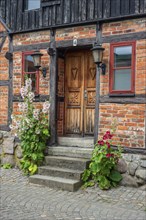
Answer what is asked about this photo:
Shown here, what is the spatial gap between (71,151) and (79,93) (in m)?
1.47

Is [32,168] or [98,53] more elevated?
[98,53]

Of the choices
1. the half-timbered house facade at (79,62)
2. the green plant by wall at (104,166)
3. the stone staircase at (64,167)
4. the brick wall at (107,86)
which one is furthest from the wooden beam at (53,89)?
the green plant by wall at (104,166)

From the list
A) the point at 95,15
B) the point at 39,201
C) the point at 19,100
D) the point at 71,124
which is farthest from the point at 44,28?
the point at 39,201

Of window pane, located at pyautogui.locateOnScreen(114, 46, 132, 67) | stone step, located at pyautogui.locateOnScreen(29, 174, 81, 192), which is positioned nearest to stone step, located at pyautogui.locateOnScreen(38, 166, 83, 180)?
stone step, located at pyautogui.locateOnScreen(29, 174, 81, 192)

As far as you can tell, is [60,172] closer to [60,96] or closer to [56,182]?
[56,182]

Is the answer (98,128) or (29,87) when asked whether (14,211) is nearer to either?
(98,128)

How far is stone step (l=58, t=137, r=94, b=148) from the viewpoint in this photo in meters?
6.91

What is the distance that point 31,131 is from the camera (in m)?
6.83

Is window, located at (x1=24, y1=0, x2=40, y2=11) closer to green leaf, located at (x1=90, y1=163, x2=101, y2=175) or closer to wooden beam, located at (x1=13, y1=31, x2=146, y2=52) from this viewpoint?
wooden beam, located at (x1=13, y1=31, x2=146, y2=52)

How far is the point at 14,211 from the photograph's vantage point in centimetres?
486

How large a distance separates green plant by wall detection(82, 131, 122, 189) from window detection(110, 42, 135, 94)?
104cm

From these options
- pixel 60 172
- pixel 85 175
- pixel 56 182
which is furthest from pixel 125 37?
pixel 56 182

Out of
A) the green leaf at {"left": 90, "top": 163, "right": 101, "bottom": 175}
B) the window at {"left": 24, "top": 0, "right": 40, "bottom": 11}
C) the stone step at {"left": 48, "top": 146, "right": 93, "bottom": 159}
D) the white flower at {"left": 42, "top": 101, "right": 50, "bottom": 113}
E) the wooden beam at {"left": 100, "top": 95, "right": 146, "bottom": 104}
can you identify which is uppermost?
the window at {"left": 24, "top": 0, "right": 40, "bottom": 11}

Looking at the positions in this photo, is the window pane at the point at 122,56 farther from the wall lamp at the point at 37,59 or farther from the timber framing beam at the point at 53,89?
the wall lamp at the point at 37,59
